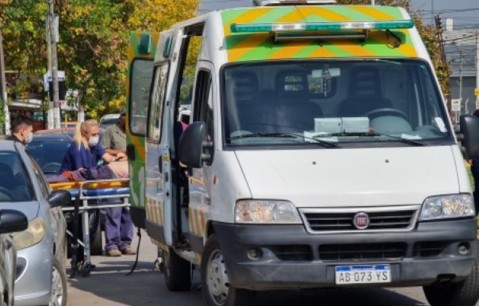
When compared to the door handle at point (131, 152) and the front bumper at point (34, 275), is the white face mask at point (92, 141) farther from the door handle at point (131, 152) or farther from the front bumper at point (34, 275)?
the front bumper at point (34, 275)

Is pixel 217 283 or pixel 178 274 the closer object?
pixel 217 283

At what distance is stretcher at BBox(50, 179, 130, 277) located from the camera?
14984mm

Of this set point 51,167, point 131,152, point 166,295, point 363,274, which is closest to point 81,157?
point 131,152

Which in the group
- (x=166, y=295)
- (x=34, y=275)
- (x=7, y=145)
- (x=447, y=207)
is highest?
(x=7, y=145)

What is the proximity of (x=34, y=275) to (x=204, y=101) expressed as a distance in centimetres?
222

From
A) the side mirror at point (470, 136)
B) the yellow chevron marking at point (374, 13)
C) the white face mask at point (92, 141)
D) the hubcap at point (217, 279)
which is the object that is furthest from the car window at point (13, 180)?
the white face mask at point (92, 141)

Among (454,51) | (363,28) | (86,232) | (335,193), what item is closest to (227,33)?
(363,28)

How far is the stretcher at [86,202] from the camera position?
1498cm

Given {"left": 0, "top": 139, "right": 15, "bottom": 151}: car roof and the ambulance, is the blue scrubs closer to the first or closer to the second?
{"left": 0, "top": 139, "right": 15, "bottom": 151}: car roof

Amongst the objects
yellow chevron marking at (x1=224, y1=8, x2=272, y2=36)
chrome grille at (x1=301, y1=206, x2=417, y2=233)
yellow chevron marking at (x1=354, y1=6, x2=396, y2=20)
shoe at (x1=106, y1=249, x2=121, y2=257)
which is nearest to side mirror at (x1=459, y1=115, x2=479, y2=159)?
chrome grille at (x1=301, y1=206, x2=417, y2=233)

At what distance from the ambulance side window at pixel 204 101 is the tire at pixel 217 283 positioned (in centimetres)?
93

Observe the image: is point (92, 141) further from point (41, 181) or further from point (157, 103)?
point (41, 181)

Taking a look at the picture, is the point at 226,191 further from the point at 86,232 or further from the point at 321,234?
the point at 86,232

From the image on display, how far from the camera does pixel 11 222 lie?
30.1 ft
